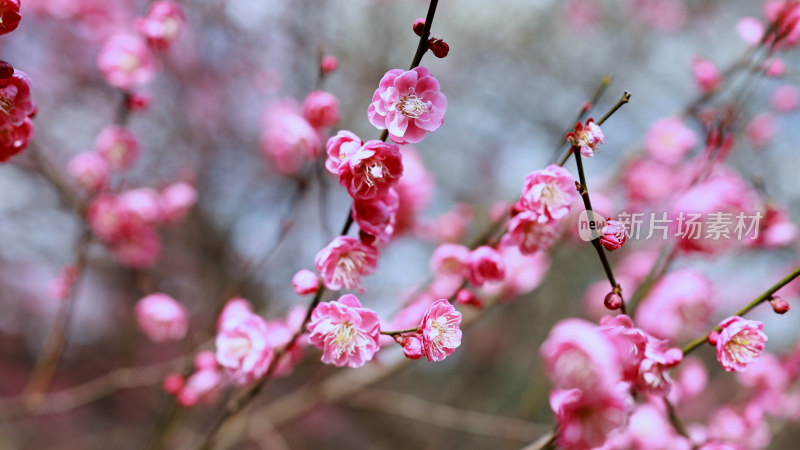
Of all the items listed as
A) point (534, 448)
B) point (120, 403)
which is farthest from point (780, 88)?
point (120, 403)

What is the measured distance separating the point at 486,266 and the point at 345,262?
0.35 metres

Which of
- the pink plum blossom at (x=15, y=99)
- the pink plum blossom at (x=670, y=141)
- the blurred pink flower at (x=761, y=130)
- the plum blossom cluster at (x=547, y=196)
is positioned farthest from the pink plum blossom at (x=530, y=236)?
the blurred pink flower at (x=761, y=130)

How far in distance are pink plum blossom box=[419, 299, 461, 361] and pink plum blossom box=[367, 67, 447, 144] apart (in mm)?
321

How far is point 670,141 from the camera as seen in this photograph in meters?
2.41

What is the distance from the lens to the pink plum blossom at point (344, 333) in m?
1.01

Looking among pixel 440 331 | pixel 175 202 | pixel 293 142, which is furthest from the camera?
pixel 175 202

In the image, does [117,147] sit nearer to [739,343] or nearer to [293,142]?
[293,142]

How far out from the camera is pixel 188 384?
5.58 feet


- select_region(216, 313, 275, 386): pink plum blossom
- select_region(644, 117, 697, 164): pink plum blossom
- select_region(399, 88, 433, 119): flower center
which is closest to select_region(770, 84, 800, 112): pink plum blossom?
select_region(644, 117, 697, 164): pink plum blossom

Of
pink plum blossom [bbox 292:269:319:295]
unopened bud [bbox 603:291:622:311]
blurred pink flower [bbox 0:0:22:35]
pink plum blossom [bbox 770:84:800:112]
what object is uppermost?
pink plum blossom [bbox 770:84:800:112]

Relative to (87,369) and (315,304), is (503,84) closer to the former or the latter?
(315,304)

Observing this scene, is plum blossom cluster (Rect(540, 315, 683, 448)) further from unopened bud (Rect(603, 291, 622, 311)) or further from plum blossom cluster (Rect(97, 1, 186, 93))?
plum blossom cluster (Rect(97, 1, 186, 93))

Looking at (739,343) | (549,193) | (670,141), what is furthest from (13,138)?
(670,141)

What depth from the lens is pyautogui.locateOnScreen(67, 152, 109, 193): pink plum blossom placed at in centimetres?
200
